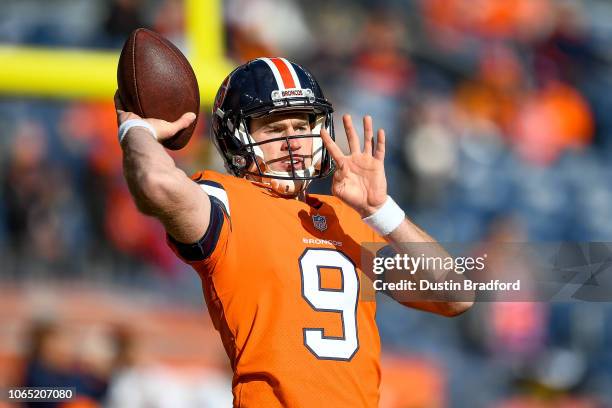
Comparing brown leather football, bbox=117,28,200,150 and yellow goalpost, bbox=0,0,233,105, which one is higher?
yellow goalpost, bbox=0,0,233,105

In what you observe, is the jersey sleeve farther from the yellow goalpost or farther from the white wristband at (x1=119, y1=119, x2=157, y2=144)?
the yellow goalpost

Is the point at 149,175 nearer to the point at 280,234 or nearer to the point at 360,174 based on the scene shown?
the point at 280,234

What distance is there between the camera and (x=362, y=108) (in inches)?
311

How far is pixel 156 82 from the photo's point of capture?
266cm

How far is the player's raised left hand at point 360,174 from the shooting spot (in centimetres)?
267

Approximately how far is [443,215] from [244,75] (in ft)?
15.8

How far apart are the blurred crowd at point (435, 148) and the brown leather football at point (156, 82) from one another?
362 centimetres

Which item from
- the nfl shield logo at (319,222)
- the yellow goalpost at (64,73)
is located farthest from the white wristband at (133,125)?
the yellow goalpost at (64,73)

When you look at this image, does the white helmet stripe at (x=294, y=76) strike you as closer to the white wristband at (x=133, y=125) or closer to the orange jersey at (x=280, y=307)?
the orange jersey at (x=280, y=307)

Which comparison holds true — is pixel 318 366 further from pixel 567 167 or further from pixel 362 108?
pixel 567 167

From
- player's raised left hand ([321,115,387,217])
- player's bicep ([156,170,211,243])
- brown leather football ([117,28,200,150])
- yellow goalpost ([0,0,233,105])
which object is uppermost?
yellow goalpost ([0,0,233,105])

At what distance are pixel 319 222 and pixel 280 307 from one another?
34 cm

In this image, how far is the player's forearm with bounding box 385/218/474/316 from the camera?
2727 millimetres

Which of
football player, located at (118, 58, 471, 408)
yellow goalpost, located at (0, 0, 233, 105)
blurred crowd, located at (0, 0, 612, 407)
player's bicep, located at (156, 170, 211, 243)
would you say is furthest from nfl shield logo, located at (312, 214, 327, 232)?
blurred crowd, located at (0, 0, 612, 407)
